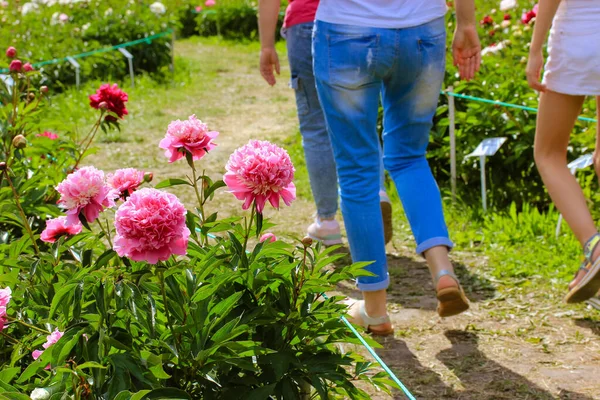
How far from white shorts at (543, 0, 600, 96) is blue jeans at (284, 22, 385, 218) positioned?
3.18 ft

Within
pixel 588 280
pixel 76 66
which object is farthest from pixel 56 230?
pixel 76 66

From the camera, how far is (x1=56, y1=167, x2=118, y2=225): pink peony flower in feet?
6.05

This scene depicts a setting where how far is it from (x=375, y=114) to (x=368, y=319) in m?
0.71

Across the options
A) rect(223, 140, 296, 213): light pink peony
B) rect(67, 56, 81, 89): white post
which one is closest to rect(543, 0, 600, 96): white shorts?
rect(223, 140, 296, 213): light pink peony

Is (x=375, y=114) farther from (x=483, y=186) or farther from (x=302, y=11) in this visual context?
(x=483, y=186)

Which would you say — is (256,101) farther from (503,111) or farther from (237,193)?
(237,193)

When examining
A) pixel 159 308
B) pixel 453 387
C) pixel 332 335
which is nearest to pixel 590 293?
pixel 453 387

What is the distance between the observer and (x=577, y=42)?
3.14m

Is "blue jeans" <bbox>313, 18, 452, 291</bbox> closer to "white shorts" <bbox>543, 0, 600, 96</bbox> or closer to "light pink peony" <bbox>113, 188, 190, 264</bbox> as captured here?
"white shorts" <bbox>543, 0, 600, 96</bbox>

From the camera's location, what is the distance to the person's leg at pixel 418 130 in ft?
9.53

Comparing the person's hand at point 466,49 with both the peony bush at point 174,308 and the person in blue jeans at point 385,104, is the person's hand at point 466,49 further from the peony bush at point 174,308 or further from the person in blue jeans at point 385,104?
the peony bush at point 174,308

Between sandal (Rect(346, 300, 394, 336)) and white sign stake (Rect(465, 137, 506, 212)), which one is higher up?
white sign stake (Rect(465, 137, 506, 212))

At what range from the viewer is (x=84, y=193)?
185 cm

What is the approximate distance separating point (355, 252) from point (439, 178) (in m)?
2.04
